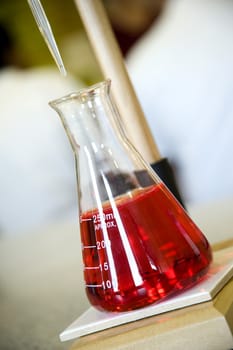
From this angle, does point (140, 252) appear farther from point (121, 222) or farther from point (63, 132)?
point (63, 132)

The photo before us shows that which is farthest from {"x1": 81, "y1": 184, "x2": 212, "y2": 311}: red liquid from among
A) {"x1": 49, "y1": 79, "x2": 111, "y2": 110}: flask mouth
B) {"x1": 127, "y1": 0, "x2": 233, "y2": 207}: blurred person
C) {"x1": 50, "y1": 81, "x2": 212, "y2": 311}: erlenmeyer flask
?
{"x1": 127, "y1": 0, "x2": 233, "y2": 207}: blurred person

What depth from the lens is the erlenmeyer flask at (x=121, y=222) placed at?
0.54m

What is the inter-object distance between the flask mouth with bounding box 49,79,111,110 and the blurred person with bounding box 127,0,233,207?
12.0 inches

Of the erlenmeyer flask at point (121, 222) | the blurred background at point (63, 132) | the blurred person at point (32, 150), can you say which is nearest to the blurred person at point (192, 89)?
the blurred background at point (63, 132)

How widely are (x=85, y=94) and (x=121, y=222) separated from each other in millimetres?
135

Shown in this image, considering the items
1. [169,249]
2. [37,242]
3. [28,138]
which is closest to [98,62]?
[28,138]

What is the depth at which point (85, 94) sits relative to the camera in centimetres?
60

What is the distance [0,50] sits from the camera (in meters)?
0.97

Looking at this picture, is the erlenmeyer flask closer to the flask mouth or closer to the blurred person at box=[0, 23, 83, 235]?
the flask mouth

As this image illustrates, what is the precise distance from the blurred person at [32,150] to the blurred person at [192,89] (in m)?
0.12

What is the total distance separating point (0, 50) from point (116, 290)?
554 mm

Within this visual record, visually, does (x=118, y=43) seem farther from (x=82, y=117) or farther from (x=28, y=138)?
(x=82, y=117)

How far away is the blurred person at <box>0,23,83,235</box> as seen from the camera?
3.10 feet

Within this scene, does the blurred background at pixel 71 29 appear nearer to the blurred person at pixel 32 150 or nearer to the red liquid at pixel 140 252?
the blurred person at pixel 32 150
